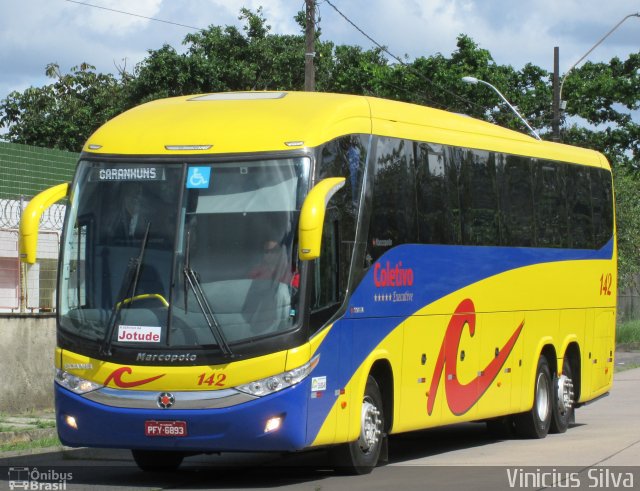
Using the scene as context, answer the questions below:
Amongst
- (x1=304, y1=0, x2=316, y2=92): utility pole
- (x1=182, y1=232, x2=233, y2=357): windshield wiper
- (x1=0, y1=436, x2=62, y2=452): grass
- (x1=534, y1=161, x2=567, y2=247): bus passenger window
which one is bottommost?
(x1=0, y1=436, x2=62, y2=452): grass

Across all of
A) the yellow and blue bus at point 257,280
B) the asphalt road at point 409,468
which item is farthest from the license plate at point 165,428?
the asphalt road at point 409,468

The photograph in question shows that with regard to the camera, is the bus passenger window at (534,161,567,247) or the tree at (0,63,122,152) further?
the tree at (0,63,122,152)

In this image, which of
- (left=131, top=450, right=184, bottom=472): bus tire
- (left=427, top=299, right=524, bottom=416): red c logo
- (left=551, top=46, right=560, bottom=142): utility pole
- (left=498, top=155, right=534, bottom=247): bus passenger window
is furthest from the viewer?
(left=551, top=46, right=560, bottom=142): utility pole

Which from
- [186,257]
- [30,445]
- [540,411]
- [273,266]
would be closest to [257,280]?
[273,266]

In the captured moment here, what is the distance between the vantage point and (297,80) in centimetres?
4584

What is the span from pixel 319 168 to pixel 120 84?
41469mm

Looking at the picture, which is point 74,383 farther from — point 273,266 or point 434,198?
point 434,198

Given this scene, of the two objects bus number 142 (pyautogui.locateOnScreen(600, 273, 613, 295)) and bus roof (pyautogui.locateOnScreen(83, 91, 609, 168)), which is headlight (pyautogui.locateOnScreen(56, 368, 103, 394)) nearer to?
bus roof (pyautogui.locateOnScreen(83, 91, 609, 168))

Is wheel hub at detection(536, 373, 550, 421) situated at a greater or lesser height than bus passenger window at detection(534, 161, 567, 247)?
lesser

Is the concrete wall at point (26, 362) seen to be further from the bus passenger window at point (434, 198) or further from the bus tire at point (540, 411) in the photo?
the bus passenger window at point (434, 198)

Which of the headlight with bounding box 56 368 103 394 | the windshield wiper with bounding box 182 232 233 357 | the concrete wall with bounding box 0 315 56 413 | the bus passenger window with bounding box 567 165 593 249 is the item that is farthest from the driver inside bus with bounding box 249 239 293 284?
the concrete wall with bounding box 0 315 56 413

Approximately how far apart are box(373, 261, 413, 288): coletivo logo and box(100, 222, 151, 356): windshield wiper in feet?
8.08

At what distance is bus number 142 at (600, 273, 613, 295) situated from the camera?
764 inches

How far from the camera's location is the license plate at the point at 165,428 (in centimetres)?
1120
